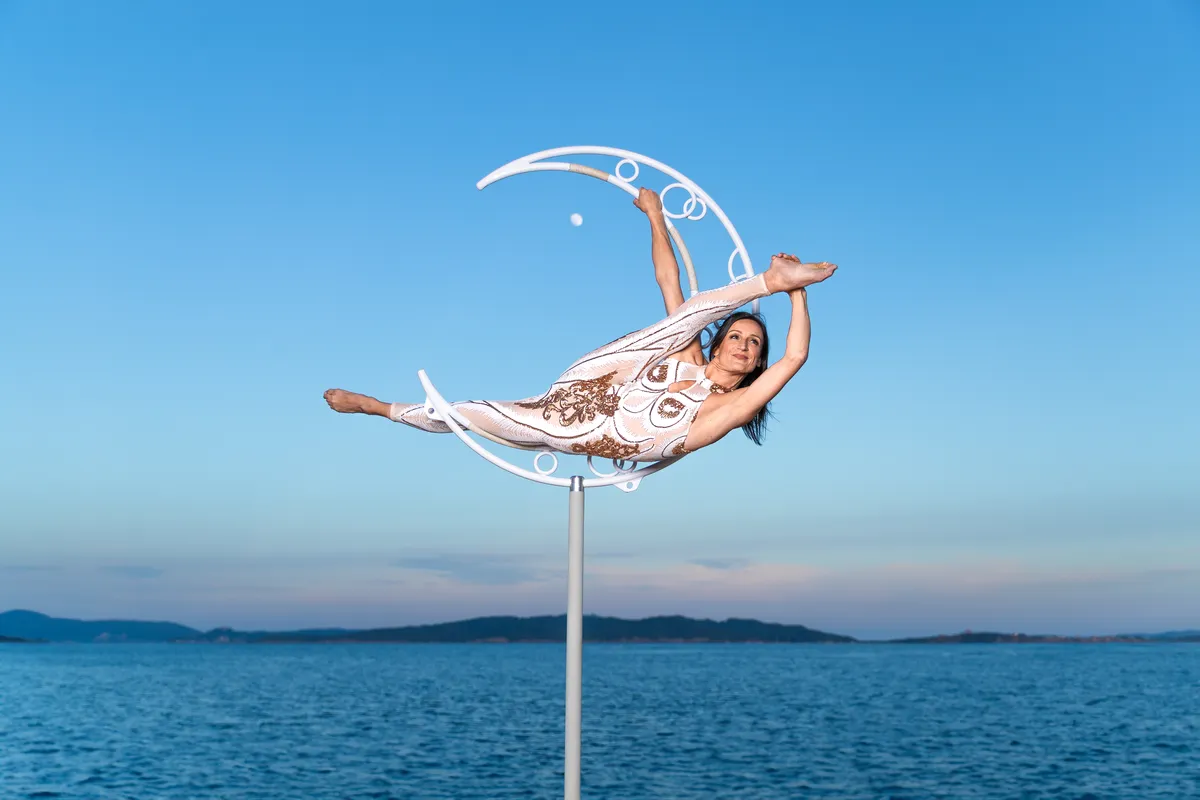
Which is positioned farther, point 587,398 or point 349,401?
point 349,401

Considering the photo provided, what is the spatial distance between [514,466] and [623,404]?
2.23 ft

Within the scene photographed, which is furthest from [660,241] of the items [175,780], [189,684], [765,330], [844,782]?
[189,684]

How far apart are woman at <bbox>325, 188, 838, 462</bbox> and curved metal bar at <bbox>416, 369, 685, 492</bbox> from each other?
87 mm

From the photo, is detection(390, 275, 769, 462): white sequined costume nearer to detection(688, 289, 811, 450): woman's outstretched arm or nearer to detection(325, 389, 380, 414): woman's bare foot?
detection(688, 289, 811, 450): woman's outstretched arm

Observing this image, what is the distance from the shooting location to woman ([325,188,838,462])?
6.12 metres

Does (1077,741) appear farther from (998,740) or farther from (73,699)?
(73,699)

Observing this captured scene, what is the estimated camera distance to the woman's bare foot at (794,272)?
5730mm

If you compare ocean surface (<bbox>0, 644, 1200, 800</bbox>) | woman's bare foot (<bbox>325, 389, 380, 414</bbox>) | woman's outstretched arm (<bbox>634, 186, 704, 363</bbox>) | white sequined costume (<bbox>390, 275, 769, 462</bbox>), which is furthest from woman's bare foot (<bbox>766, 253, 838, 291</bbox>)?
ocean surface (<bbox>0, 644, 1200, 800</bbox>)

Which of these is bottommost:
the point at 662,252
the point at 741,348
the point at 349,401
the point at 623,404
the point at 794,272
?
the point at 623,404

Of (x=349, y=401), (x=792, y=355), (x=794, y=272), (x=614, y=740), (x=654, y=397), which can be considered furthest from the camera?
(x=614, y=740)

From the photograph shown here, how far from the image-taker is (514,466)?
6.26m

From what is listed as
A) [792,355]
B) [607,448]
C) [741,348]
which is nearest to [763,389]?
[792,355]

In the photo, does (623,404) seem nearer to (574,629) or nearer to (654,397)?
(654,397)

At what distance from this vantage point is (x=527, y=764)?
89.8 ft
